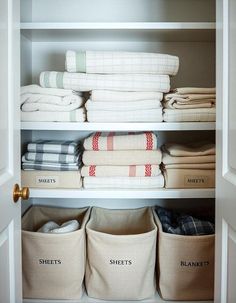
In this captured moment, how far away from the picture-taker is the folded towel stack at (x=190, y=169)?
1362 millimetres

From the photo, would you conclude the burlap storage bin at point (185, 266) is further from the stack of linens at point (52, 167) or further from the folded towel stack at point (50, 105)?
the folded towel stack at point (50, 105)

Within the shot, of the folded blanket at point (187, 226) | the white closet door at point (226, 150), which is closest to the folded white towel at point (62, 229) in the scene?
the folded blanket at point (187, 226)

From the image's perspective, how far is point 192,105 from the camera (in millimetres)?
1325

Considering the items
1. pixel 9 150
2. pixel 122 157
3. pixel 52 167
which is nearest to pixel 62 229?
pixel 52 167

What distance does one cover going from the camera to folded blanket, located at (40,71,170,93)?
4.30 ft

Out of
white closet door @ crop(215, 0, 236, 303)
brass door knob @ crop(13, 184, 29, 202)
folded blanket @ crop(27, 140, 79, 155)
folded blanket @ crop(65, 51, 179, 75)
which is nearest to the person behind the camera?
white closet door @ crop(215, 0, 236, 303)

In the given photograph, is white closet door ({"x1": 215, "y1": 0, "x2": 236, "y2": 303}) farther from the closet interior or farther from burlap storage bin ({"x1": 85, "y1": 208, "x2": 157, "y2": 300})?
the closet interior

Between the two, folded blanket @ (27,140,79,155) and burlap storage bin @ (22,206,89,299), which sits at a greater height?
folded blanket @ (27,140,79,155)

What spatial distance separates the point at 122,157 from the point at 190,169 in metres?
0.28

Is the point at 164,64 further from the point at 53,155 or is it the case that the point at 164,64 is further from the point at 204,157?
the point at 53,155

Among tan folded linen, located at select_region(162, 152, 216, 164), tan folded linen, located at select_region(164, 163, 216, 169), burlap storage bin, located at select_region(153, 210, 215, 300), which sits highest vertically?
tan folded linen, located at select_region(162, 152, 216, 164)

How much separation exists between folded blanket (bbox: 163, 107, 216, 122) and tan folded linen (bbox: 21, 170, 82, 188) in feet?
1.45

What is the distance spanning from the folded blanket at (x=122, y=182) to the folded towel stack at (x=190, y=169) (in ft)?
0.21

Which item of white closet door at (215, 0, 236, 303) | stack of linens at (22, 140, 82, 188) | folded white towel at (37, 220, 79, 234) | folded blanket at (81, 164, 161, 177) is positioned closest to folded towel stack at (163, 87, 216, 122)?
folded blanket at (81, 164, 161, 177)
